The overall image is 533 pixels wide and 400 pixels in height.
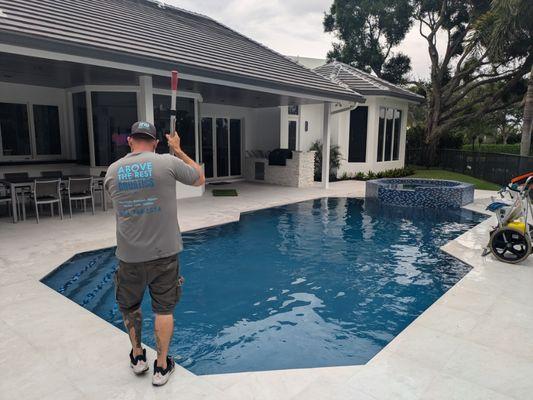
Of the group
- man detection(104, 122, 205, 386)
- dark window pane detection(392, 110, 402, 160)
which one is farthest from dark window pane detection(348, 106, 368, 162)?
man detection(104, 122, 205, 386)

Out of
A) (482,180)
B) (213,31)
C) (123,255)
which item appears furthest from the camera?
(482,180)

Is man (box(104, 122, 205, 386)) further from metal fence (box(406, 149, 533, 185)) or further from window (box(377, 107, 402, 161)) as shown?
window (box(377, 107, 402, 161))

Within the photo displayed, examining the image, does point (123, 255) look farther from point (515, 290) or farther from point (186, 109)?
point (186, 109)

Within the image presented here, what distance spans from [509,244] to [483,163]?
43.3 feet

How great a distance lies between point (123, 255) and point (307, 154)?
41.8 feet

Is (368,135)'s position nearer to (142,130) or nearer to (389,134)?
(389,134)

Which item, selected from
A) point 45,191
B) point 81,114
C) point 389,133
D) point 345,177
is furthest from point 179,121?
point 389,133

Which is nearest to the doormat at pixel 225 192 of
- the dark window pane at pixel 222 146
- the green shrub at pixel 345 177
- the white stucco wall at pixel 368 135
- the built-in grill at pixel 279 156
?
the dark window pane at pixel 222 146

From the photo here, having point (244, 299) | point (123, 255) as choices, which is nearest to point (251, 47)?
point (244, 299)

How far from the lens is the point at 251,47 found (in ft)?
45.3

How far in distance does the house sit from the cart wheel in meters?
6.68

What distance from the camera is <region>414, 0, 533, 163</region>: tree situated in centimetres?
2064

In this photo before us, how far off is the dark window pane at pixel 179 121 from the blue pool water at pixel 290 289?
4.00 m

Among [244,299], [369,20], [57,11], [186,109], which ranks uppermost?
[369,20]
